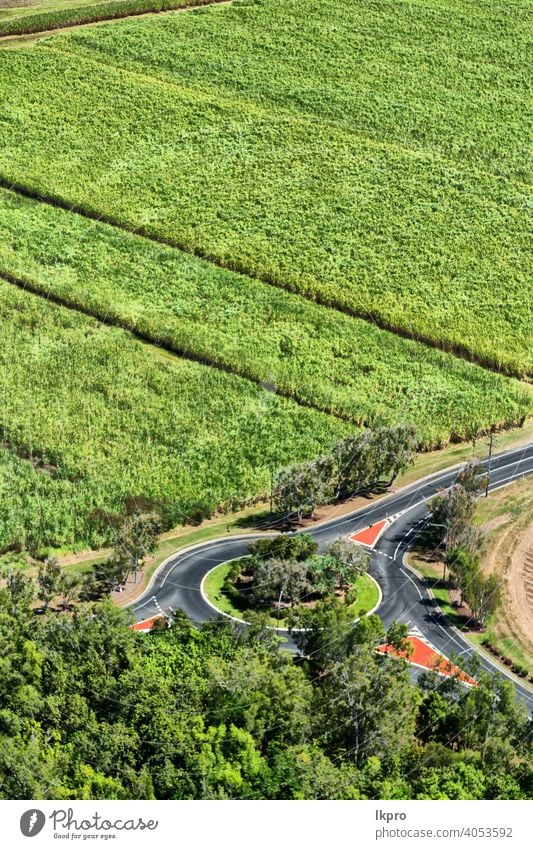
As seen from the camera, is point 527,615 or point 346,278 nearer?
point 527,615

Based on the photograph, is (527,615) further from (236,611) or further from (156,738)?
(156,738)

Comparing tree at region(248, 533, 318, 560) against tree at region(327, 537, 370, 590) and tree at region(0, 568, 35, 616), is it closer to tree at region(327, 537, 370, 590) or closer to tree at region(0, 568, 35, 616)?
tree at region(327, 537, 370, 590)

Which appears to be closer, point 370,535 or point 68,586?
point 68,586

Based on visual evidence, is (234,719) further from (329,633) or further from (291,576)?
(291,576)

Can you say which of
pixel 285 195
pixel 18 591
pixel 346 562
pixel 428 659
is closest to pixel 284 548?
pixel 346 562

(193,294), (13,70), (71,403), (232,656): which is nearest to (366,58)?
(13,70)

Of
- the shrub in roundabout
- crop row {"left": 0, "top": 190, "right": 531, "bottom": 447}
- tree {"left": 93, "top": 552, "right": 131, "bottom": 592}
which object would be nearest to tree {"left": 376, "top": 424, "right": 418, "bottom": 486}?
crop row {"left": 0, "top": 190, "right": 531, "bottom": 447}
